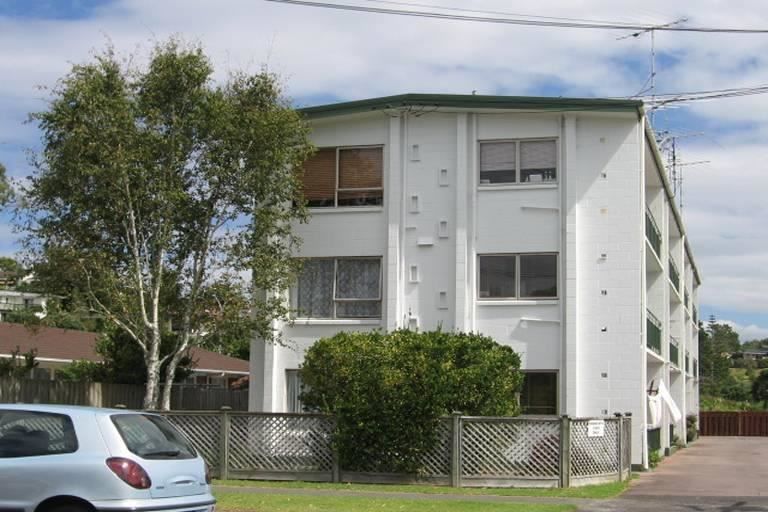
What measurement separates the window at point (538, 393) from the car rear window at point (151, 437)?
13.9 meters

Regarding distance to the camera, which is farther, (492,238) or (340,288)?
(340,288)

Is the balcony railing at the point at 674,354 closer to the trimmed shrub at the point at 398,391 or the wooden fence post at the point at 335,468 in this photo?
the trimmed shrub at the point at 398,391

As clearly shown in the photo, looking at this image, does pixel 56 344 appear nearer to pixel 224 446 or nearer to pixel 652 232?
pixel 224 446

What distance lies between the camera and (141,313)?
22016 millimetres

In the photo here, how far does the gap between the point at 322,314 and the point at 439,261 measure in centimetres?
308

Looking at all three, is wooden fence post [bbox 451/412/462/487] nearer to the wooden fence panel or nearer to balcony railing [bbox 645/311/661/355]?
the wooden fence panel

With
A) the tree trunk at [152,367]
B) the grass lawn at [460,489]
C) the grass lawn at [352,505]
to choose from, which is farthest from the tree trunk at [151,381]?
the grass lawn at [352,505]

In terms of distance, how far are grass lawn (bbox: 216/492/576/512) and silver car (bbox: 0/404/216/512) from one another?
15.3ft

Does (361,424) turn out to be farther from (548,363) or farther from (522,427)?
(548,363)

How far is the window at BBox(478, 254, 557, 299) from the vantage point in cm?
2475

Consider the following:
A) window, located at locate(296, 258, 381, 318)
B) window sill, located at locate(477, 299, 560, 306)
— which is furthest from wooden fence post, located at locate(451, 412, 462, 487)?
window, located at locate(296, 258, 381, 318)

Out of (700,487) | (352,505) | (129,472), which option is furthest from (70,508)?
(700,487)

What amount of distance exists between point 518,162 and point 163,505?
1623 centimetres

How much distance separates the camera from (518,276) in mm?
24906
